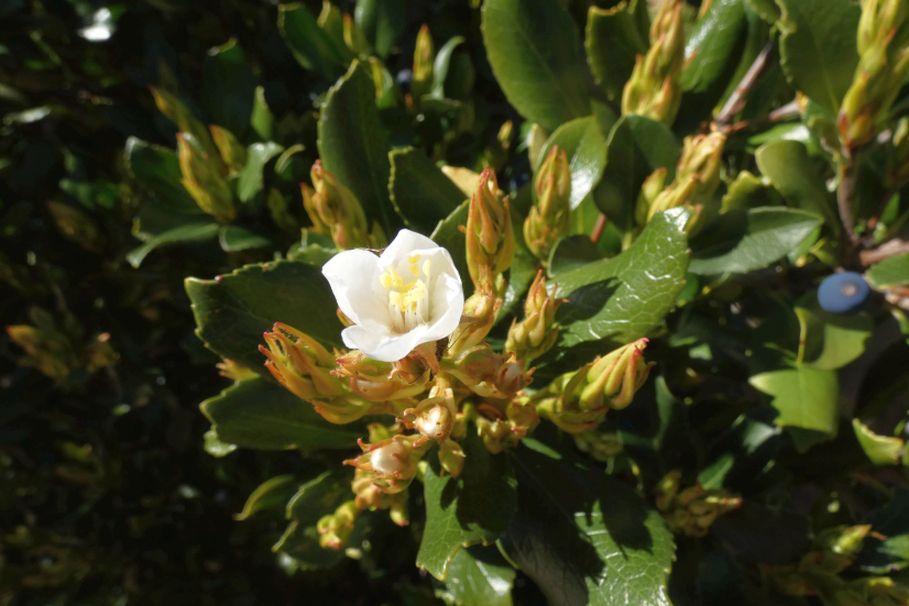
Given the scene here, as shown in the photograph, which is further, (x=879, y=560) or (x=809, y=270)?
(x=809, y=270)

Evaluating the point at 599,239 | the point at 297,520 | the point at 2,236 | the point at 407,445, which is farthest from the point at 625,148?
the point at 2,236

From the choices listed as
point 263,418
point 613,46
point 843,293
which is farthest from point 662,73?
point 263,418

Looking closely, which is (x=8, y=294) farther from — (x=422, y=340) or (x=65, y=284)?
(x=422, y=340)

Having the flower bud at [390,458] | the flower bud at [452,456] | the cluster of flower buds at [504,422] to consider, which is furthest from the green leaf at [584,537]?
the flower bud at [390,458]

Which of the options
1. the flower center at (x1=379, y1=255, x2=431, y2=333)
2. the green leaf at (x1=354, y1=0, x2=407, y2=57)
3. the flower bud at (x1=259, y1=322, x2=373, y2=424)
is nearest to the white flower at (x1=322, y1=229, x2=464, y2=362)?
the flower center at (x1=379, y1=255, x2=431, y2=333)

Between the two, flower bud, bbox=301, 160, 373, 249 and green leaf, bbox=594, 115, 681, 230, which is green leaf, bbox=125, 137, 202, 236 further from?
green leaf, bbox=594, 115, 681, 230
